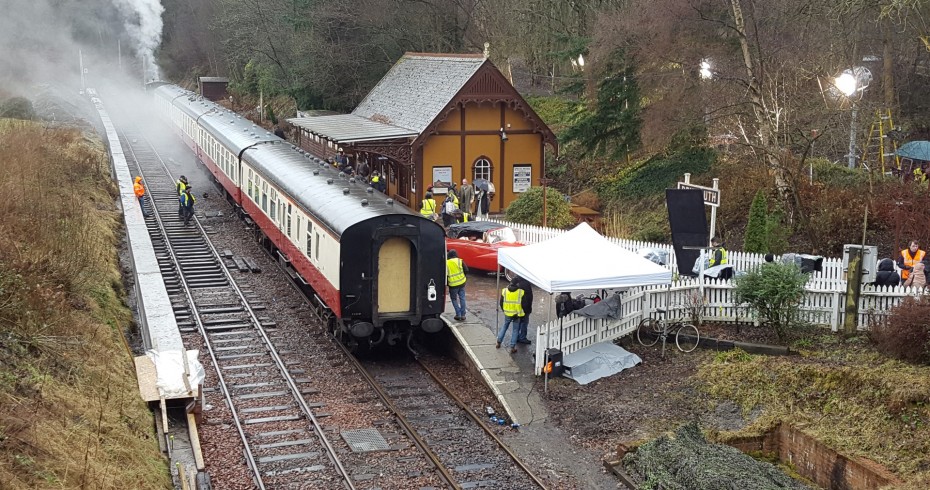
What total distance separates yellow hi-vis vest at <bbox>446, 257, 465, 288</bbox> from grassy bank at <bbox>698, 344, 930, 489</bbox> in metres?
4.45

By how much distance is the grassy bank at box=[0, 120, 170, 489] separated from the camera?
31.9 ft

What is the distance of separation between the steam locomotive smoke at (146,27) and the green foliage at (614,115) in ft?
177

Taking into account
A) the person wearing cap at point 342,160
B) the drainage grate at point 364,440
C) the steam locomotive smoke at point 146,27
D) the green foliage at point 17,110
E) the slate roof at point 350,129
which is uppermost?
the steam locomotive smoke at point 146,27

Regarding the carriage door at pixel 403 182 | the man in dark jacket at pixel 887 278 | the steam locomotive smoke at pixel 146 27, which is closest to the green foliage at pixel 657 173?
the carriage door at pixel 403 182

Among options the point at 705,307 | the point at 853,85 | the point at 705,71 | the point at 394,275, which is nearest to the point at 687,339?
the point at 705,307

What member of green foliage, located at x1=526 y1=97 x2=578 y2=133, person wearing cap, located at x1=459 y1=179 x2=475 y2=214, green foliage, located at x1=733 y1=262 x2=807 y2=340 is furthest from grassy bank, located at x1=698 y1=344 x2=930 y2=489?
green foliage, located at x1=526 y1=97 x2=578 y2=133

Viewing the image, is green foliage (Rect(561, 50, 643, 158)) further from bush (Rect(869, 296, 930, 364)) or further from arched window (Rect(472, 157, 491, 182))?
bush (Rect(869, 296, 930, 364))

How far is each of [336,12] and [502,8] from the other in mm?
7421

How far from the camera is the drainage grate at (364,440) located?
41.7 ft

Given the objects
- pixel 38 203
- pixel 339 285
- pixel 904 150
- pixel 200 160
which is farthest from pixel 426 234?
pixel 200 160

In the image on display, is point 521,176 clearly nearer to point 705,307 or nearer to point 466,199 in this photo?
point 466,199

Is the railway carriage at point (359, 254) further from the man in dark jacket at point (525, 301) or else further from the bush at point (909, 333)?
the bush at point (909, 333)

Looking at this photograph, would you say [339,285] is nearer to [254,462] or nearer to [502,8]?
[254,462]

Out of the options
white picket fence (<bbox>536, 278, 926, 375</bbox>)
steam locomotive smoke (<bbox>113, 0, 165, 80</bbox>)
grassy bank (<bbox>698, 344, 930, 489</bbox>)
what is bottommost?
grassy bank (<bbox>698, 344, 930, 489</bbox>)
